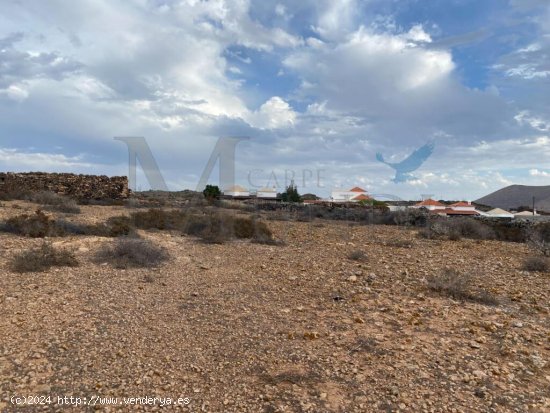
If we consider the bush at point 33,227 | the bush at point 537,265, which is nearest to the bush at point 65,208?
the bush at point 33,227

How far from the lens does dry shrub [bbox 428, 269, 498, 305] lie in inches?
262

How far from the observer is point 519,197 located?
8188 cm

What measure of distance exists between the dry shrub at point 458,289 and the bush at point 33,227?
8.52m

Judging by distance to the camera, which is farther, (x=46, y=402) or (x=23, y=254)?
(x=23, y=254)

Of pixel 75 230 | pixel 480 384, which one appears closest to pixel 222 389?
pixel 480 384

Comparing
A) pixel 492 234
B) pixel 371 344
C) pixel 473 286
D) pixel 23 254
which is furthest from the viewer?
pixel 492 234

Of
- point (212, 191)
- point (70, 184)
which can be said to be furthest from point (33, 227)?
point (212, 191)

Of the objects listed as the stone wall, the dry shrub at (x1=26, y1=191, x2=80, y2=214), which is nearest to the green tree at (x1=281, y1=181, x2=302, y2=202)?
the stone wall

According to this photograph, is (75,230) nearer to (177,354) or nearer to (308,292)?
(308,292)

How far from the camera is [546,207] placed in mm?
69438

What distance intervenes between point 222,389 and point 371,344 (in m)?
1.75

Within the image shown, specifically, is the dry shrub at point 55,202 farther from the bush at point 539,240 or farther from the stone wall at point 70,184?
the bush at point 539,240

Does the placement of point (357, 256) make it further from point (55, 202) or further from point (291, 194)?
point (291, 194)

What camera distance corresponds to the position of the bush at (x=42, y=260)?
7.43m
